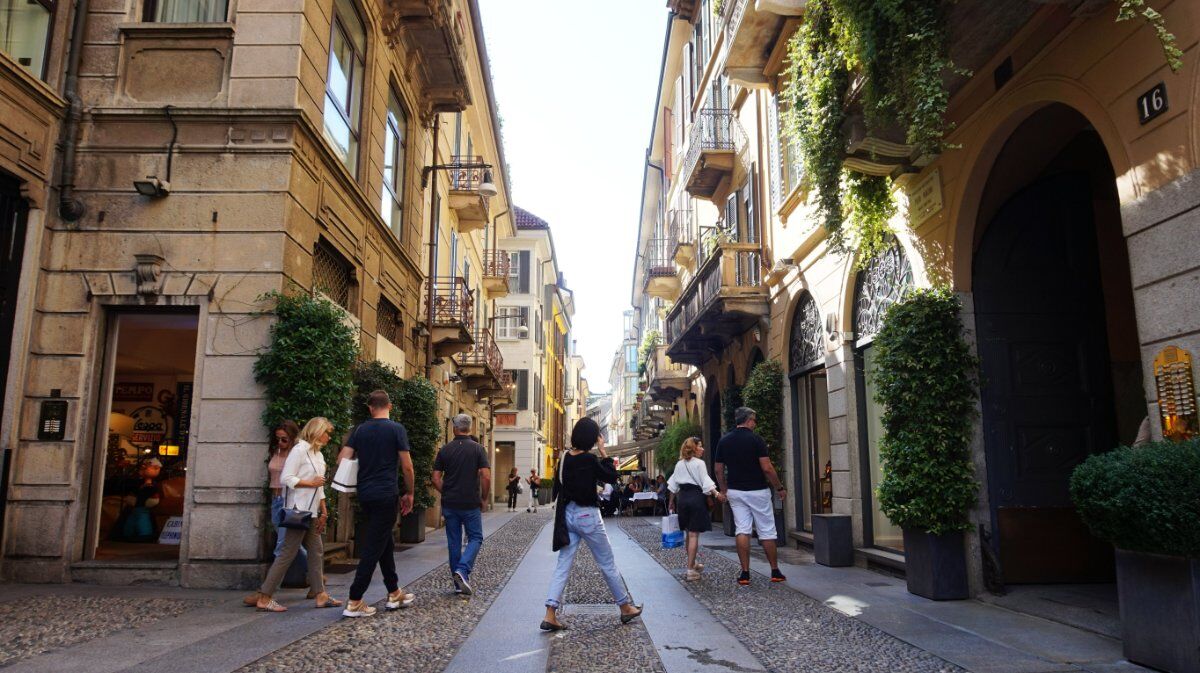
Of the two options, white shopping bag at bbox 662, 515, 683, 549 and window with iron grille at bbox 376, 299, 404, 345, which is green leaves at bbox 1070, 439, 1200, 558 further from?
window with iron grille at bbox 376, 299, 404, 345

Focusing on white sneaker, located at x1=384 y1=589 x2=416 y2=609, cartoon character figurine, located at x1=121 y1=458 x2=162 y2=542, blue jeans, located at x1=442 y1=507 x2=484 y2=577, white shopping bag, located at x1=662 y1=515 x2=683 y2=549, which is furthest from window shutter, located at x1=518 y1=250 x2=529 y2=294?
white sneaker, located at x1=384 y1=589 x2=416 y2=609

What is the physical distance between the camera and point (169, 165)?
900 cm

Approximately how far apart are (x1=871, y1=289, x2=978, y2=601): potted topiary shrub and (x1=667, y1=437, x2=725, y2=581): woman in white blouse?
205 centimetres

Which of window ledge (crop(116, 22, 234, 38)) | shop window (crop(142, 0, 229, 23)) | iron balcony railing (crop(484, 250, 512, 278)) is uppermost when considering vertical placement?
iron balcony railing (crop(484, 250, 512, 278))

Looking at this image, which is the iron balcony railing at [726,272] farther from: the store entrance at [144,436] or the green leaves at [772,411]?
the store entrance at [144,436]

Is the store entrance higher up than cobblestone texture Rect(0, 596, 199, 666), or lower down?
higher up

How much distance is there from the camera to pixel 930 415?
7.58 metres

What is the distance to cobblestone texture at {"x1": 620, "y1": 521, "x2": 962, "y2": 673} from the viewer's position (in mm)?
4973

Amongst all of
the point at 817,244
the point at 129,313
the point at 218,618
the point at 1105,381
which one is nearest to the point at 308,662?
the point at 218,618

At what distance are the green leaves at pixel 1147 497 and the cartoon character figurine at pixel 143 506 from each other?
434 inches

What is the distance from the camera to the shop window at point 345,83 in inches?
425

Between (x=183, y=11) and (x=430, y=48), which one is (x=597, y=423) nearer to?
(x=183, y=11)

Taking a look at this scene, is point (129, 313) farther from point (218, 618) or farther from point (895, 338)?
point (895, 338)

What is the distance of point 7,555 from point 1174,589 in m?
9.92
